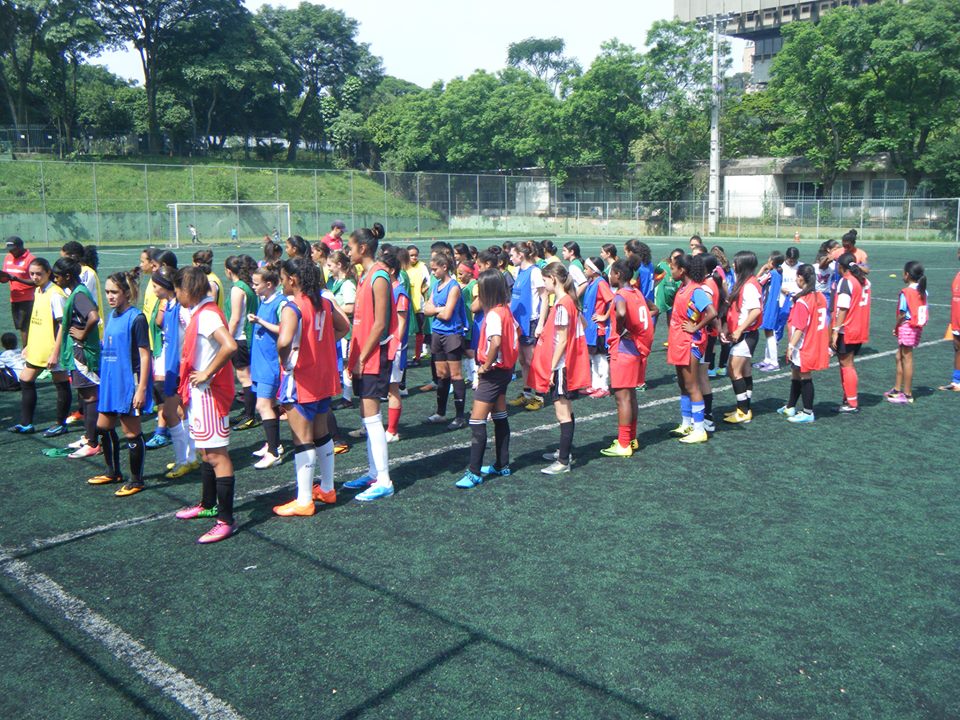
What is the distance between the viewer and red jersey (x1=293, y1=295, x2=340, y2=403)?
6125 millimetres

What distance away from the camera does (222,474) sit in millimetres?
5871

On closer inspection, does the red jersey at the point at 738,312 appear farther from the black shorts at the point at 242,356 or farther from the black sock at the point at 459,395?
the black shorts at the point at 242,356

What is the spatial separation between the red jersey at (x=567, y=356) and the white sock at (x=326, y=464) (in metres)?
1.93

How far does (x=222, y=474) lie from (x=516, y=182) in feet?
180

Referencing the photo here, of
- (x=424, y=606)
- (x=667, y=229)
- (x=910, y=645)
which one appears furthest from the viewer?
(x=667, y=229)

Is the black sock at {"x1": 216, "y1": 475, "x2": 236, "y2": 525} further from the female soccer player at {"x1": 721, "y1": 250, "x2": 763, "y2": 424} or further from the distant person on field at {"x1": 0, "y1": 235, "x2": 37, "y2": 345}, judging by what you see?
the distant person on field at {"x1": 0, "y1": 235, "x2": 37, "y2": 345}

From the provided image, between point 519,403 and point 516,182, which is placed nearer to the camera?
point 519,403

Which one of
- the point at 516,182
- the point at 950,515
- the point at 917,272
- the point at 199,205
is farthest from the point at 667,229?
the point at 950,515

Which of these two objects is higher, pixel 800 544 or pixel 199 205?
pixel 199 205

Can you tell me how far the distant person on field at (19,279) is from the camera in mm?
10438

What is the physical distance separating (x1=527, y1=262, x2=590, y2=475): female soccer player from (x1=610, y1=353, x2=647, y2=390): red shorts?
0.46 meters

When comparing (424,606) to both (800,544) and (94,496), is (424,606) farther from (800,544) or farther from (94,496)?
(94,496)

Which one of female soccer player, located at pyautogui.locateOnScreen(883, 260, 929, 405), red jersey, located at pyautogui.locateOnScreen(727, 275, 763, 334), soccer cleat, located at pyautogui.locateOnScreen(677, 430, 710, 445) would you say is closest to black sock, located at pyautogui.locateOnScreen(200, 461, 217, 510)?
soccer cleat, located at pyautogui.locateOnScreen(677, 430, 710, 445)

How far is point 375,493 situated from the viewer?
22.0ft
